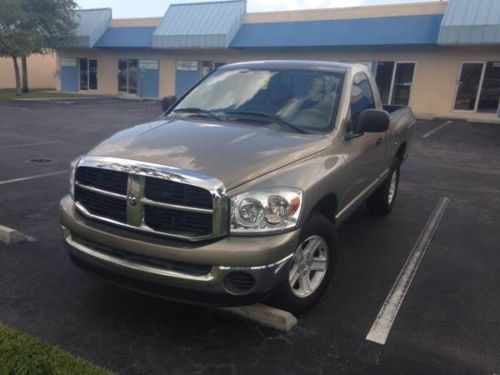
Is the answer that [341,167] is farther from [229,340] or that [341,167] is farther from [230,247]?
[229,340]

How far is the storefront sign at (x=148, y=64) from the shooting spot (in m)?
28.9

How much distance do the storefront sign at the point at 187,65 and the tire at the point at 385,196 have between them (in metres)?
22.9

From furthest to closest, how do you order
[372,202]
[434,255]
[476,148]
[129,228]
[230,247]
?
[476,148]
[372,202]
[434,255]
[129,228]
[230,247]

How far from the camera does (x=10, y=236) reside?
4590 millimetres

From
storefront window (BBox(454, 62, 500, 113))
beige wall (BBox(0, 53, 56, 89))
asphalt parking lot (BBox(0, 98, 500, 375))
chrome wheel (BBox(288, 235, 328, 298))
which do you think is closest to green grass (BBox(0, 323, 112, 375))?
asphalt parking lot (BBox(0, 98, 500, 375))

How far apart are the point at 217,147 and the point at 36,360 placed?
1807 mm

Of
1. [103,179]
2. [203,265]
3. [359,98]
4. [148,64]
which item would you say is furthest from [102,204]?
[148,64]

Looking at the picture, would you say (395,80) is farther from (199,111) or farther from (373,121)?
(199,111)

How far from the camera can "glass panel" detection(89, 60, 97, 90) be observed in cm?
3216

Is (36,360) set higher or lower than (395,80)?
lower

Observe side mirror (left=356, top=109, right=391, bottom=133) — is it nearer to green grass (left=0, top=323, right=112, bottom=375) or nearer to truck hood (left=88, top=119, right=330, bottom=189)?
truck hood (left=88, top=119, right=330, bottom=189)

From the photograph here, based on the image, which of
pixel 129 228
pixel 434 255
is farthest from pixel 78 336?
pixel 434 255

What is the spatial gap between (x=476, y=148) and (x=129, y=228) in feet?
41.2

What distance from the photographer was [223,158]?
3012mm
